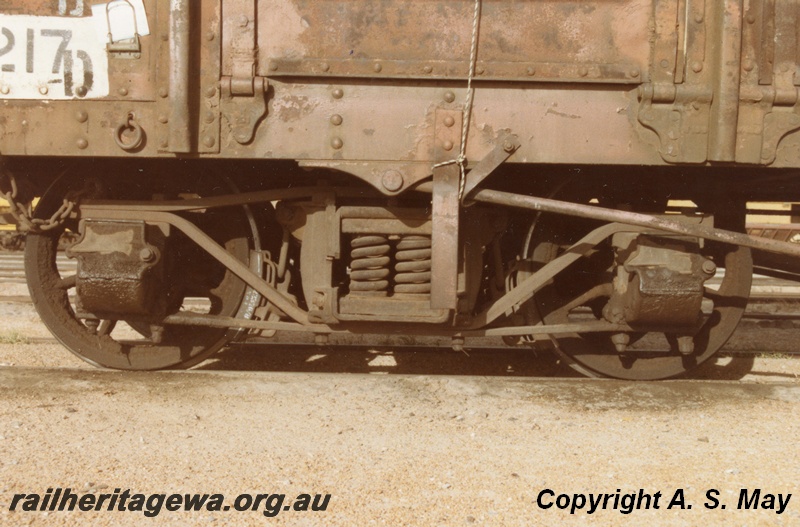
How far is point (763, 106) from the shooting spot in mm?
3805

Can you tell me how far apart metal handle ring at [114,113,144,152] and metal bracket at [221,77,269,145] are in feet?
1.55

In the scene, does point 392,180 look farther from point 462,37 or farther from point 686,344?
point 686,344

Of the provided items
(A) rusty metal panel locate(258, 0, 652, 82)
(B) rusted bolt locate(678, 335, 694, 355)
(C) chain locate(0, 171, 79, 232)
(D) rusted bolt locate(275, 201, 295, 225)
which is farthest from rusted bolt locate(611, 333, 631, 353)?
(C) chain locate(0, 171, 79, 232)

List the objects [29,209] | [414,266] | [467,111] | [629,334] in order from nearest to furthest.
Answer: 1. [467,111]
2. [414,266]
3. [29,209]
4. [629,334]

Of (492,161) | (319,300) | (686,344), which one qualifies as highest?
(492,161)

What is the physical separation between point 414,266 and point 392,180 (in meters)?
0.53

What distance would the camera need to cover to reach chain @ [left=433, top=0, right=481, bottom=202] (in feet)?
12.3

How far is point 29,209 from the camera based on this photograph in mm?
4441

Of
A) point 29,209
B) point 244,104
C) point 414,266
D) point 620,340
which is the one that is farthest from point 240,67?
point 620,340

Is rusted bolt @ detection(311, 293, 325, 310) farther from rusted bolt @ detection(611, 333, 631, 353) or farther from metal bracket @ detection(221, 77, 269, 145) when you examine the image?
rusted bolt @ detection(611, 333, 631, 353)

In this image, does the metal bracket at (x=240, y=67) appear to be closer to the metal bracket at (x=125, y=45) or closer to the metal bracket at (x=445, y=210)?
the metal bracket at (x=125, y=45)

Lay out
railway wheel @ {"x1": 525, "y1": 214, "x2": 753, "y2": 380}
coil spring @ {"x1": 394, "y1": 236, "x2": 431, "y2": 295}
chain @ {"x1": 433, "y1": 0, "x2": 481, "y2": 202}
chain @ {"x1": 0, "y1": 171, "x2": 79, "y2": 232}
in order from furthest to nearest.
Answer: railway wheel @ {"x1": 525, "y1": 214, "x2": 753, "y2": 380} < chain @ {"x1": 0, "y1": 171, "x2": 79, "y2": 232} < coil spring @ {"x1": 394, "y1": 236, "x2": 431, "y2": 295} < chain @ {"x1": 433, "y1": 0, "x2": 481, "y2": 202}

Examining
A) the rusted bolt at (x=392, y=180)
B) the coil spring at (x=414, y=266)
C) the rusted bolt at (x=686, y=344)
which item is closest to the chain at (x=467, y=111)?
the rusted bolt at (x=392, y=180)

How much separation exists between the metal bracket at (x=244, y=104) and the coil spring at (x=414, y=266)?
1.04 metres
